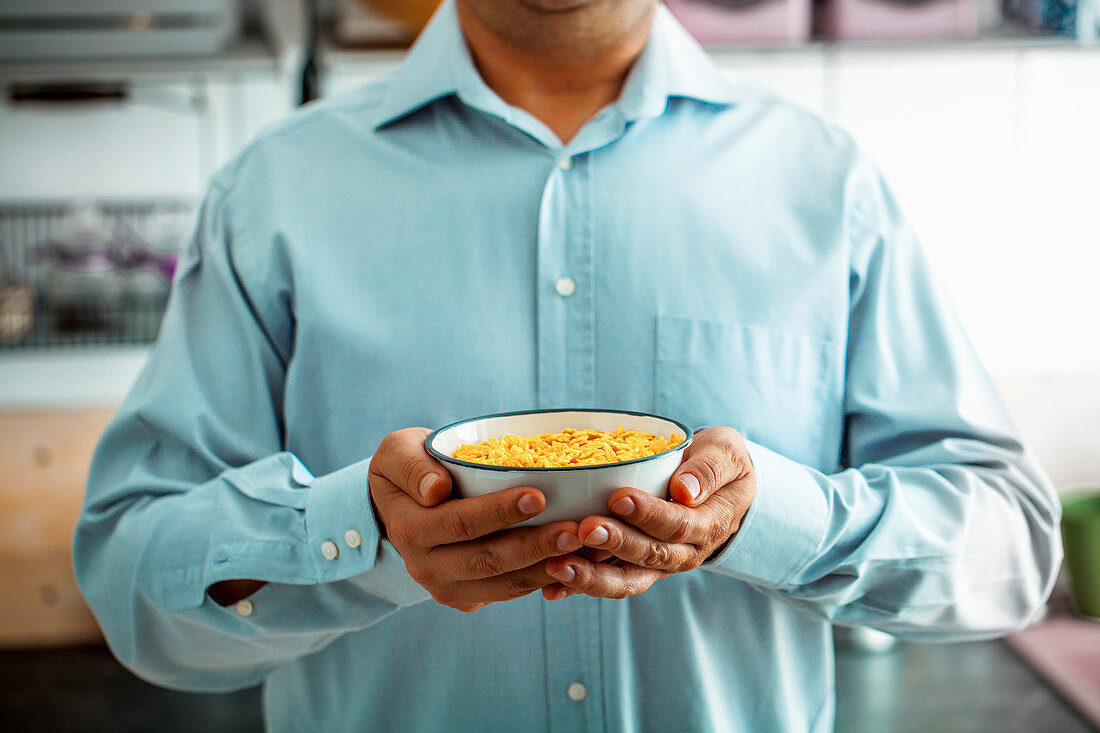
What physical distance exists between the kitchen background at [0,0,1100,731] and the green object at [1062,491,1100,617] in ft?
0.18

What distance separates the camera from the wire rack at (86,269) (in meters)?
1.65

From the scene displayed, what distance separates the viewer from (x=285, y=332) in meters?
0.76

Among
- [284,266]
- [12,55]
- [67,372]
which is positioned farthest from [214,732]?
[12,55]

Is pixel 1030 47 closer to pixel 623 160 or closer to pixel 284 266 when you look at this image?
pixel 623 160

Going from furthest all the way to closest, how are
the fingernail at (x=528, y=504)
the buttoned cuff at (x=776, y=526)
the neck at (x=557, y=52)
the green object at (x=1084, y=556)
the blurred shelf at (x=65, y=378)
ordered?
the blurred shelf at (x=65, y=378) < the green object at (x=1084, y=556) < the neck at (x=557, y=52) < the buttoned cuff at (x=776, y=526) < the fingernail at (x=528, y=504)

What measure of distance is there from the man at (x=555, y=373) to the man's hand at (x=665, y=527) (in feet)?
0.57

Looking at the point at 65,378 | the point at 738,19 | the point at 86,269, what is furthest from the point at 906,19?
the point at 65,378

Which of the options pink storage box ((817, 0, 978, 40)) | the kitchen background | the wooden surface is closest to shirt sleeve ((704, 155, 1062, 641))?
the kitchen background

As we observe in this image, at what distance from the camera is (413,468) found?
0.51 metres

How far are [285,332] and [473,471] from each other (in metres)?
0.34

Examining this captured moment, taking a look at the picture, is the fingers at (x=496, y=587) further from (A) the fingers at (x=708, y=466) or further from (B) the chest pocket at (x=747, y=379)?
(B) the chest pocket at (x=747, y=379)

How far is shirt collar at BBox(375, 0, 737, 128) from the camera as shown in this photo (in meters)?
0.74

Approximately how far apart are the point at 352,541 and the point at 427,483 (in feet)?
0.50

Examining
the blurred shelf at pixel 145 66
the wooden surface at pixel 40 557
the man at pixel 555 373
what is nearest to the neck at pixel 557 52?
the man at pixel 555 373
